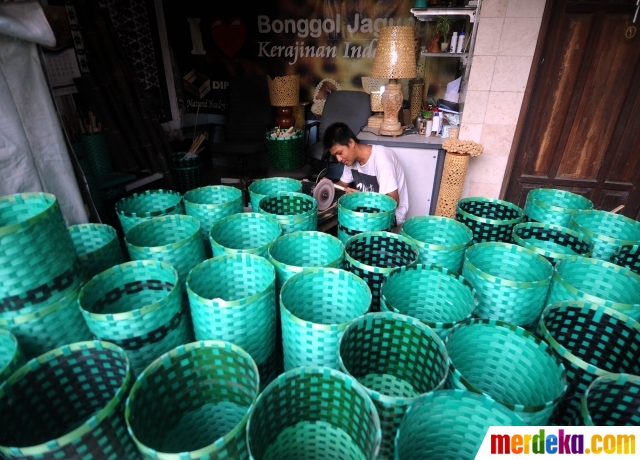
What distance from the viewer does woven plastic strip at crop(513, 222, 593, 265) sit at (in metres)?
1.41

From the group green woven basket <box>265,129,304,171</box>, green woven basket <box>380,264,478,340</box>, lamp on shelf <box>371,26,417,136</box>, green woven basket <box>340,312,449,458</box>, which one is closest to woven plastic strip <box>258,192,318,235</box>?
green woven basket <box>380,264,478,340</box>

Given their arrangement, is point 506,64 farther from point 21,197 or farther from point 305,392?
point 21,197

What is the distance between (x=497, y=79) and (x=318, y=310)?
2626 mm

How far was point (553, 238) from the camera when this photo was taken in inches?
59.6

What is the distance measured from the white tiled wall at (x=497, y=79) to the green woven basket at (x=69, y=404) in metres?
3.09

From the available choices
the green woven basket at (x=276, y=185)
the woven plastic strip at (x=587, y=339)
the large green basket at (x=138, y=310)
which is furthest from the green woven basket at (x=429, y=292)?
the green woven basket at (x=276, y=185)

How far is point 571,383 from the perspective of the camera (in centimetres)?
88

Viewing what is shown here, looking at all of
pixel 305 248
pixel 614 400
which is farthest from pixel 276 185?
pixel 614 400

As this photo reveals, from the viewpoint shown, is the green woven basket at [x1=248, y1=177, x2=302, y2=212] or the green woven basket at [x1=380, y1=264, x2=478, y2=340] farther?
the green woven basket at [x1=248, y1=177, x2=302, y2=212]

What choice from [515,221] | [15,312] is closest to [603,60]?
[515,221]

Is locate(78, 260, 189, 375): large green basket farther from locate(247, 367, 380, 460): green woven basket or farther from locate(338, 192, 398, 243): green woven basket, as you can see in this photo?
locate(338, 192, 398, 243): green woven basket

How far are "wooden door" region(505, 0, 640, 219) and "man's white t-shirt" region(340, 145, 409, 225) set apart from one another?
118 cm

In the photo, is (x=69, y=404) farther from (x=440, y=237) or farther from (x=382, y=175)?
(x=382, y=175)

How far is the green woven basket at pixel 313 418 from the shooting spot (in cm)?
78
